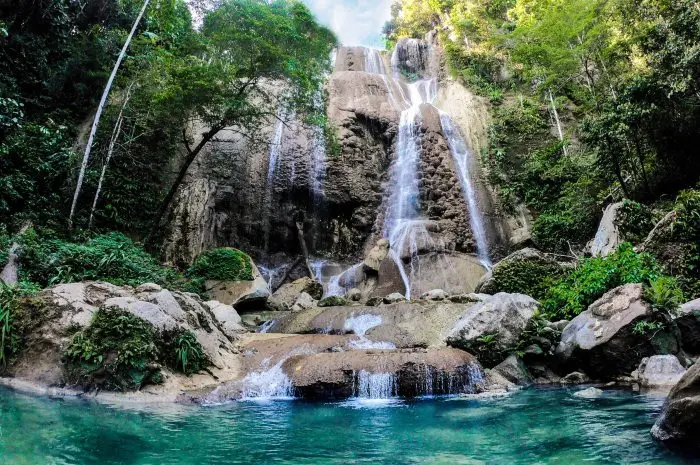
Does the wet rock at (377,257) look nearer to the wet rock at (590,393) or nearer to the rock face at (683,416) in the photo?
the wet rock at (590,393)

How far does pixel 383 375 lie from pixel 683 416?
4005mm

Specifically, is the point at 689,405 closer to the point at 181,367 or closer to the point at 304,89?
the point at 181,367

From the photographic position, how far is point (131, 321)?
705 cm

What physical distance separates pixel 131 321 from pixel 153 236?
30.3 feet

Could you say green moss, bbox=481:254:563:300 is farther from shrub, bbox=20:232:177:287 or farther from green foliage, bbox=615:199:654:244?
shrub, bbox=20:232:177:287

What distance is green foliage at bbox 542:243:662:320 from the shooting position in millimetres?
9184

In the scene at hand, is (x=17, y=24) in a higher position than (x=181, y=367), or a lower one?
higher

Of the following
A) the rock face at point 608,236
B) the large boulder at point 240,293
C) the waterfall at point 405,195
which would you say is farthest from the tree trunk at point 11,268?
the rock face at point 608,236

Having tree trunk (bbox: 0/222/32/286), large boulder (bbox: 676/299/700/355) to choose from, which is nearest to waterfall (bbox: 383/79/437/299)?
large boulder (bbox: 676/299/700/355)

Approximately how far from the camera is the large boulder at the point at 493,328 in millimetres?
8164

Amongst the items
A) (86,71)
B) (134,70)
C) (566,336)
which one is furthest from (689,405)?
(86,71)

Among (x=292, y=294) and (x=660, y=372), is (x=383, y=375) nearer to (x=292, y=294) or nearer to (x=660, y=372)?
(x=660, y=372)

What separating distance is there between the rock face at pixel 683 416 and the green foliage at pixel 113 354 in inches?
254

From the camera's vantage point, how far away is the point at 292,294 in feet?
46.4
